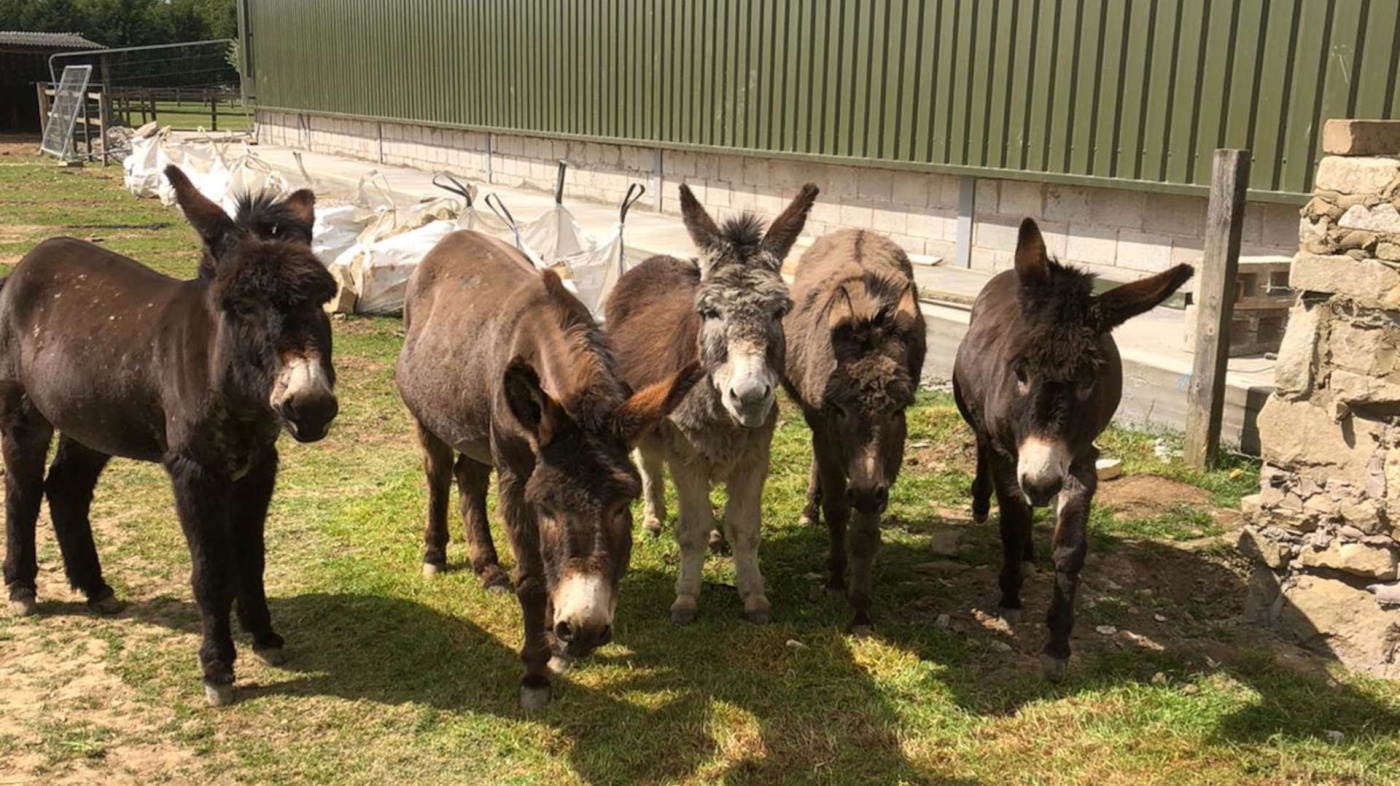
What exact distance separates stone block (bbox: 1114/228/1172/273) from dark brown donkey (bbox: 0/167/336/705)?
7690mm

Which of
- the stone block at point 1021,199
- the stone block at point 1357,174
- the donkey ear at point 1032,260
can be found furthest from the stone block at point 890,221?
the donkey ear at point 1032,260

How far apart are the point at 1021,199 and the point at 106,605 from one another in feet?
28.9

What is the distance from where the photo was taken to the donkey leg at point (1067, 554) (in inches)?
177

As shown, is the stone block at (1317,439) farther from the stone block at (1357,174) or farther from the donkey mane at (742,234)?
the donkey mane at (742,234)

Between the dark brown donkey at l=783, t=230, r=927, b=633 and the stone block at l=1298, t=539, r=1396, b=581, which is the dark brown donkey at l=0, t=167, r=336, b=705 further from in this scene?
the stone block at l=1298, t=539, r=1396, b=581

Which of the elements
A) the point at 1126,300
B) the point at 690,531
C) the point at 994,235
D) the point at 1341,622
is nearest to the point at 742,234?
the point at 690,531

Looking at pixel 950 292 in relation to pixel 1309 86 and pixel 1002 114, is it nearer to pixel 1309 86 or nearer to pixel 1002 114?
pixel 1002 114

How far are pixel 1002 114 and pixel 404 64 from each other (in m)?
16.6

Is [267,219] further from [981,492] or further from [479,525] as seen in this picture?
[981,492]

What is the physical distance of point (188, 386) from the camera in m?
4.34

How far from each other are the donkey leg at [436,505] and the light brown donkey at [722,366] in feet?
3.72

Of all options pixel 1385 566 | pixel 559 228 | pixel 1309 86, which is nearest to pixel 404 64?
pixel 559 228

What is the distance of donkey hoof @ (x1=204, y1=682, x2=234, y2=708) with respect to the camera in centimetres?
448

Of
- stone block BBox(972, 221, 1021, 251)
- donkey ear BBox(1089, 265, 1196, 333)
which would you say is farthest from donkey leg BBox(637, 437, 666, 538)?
stone block BBox(972, 221, 1021, 251)
